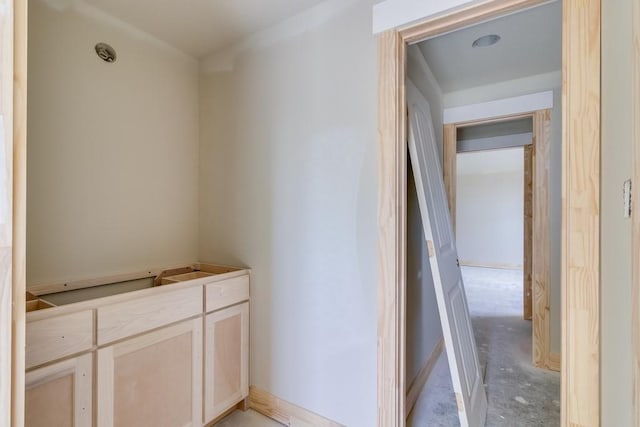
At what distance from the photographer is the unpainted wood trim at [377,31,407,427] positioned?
1395 millimetres

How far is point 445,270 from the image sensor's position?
5.64 ft

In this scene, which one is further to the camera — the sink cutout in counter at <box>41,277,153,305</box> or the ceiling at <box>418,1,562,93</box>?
the ceiling at <box>418,1,562,93</box>

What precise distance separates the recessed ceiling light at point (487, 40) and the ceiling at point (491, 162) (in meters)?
4.38

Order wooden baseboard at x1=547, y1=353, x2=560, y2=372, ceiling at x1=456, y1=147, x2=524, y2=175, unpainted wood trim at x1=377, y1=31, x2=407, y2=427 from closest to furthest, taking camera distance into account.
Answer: unpainted wood trim at x1=377, y1=31, x2=407, y2=427, wooden baseboard at x1=547, y1=353, x2=560, y2=372, ceiling at x1=456, y1=147, x2=524, y2=175

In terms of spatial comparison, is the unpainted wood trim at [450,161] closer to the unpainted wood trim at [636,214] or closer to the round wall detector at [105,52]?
the unpainted wood trim at [636,214]

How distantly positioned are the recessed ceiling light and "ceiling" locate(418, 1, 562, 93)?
0.11 ft

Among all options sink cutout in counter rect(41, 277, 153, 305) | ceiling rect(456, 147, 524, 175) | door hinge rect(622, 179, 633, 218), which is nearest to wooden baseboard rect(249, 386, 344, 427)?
sink cutout in counter rect(41, 277, 153, 305)

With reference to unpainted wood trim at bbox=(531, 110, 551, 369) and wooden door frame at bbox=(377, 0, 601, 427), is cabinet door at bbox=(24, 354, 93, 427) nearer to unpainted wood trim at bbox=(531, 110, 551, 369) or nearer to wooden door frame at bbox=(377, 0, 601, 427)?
wooden door frame at bbox=(377, 0, 601, 427)

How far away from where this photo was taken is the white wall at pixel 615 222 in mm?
710

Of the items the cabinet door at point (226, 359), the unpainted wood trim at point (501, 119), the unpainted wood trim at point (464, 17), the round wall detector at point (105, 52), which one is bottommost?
the cabinet door at point (226, 359)

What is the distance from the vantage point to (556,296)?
7.77 ft

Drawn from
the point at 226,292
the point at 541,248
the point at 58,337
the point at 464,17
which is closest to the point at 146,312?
the point at 58,337

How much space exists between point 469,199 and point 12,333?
751 centimetres

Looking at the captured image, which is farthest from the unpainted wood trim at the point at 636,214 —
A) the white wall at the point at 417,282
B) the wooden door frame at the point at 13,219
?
the wooden door frame at the point at 13,219
